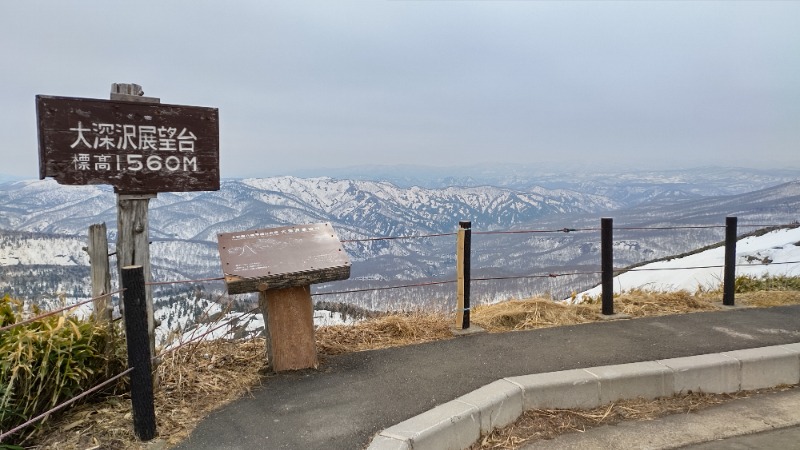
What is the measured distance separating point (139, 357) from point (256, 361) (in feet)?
4.99

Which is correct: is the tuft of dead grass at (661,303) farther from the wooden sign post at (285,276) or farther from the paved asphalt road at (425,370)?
the wooden sign post at (285,276)

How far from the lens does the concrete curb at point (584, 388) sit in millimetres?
3367

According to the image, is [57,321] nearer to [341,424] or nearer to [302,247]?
[302,247]

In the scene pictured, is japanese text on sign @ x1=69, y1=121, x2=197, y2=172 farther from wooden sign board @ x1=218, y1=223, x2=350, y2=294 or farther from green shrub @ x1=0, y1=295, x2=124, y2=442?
green shrub @ x1=0, y1=295, x2=124, y2=442

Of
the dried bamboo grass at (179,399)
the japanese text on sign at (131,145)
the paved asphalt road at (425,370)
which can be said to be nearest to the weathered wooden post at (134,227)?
the japanese text on sign at (131,145)

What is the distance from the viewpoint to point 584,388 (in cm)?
415

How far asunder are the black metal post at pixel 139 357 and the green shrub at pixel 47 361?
53 cm

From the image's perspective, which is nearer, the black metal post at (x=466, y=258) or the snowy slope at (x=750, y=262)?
the black metal post at (x=466, y=258)

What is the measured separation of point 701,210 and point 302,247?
22033cm

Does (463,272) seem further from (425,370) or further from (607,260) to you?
(607,260)

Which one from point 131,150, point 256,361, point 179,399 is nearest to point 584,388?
point 256,361

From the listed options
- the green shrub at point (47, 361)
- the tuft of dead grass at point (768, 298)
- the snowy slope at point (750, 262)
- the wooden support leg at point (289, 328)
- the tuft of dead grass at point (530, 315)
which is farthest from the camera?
the snowy slope at point (750, 262)

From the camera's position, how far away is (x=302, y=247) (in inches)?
186

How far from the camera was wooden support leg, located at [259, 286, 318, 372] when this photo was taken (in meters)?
4.50
